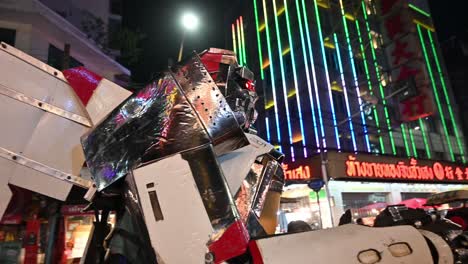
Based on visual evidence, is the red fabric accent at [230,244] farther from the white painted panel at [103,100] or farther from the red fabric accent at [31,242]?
the red fabric accent at [31,242]

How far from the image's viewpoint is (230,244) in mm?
2057

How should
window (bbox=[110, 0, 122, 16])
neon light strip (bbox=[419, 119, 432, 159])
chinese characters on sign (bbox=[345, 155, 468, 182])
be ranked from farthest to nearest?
neon light strip (bbox=[419, 119, 432, 159])
window (bbox=[110, 0, 122, 16])
chinese characters on sign (bbox=[345, 155, 468, 182])

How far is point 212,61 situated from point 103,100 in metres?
1.01

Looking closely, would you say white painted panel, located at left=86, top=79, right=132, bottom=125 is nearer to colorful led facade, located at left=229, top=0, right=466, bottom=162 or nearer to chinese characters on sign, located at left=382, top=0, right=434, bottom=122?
colorful led facade, located at left=229, top=0, right=466, bottom=162

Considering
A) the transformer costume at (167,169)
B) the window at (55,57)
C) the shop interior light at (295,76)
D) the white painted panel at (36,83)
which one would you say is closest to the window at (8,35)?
the window at (55,57)

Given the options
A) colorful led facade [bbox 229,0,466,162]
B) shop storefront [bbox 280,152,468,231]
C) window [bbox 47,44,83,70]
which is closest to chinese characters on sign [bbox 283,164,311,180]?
shop storefront [bbox 280,152,468,231]

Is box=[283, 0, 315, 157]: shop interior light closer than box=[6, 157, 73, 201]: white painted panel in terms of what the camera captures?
No

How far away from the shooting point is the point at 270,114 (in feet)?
91.5

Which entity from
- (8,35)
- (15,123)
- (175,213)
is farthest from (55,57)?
(175,213)

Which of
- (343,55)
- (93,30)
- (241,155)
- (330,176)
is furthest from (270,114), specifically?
(241,155)

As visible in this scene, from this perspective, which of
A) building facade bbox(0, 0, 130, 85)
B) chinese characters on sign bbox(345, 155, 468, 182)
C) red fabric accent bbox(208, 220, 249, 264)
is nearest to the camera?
red fabric accent bbox(208, 220, 249, 264)

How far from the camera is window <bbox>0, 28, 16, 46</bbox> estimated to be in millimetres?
12633

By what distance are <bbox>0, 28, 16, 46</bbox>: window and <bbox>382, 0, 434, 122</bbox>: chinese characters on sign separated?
19.1 m

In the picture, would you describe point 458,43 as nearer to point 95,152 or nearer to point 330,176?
point 330,176
